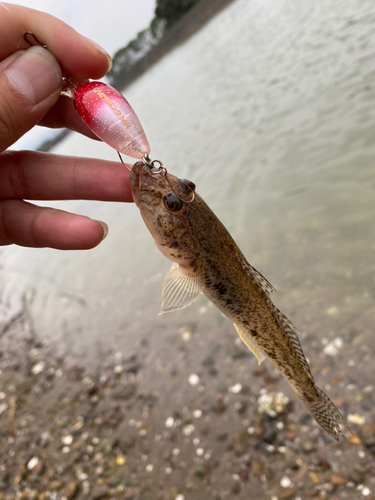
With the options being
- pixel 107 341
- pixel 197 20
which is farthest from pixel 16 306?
pixel 197 20

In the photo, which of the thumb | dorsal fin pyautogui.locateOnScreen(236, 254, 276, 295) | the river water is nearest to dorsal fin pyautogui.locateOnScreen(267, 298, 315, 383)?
dorsal fin pyautogui.locateOnScreen(236, 254, 276, 295)

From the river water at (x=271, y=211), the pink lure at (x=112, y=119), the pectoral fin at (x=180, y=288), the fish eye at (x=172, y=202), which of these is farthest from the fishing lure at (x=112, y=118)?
the river water at (x=271, y=211)

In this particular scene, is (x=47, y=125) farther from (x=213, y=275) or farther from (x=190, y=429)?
(x=190, y=429)

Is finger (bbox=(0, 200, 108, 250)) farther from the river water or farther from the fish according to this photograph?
the river water

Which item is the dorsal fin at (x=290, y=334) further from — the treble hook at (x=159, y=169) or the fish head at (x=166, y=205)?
the treble hook at (x=159, y=169)

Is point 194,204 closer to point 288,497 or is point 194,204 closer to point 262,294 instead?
point 262,294

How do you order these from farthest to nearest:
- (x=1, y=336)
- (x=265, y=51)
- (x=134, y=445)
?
(x=265, y=51), (x=1, y=336), (x=134, y=445)

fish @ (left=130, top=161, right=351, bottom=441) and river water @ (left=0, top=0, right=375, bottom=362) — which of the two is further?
river water @ (left=0, top=0, right=375, bottom=362)
